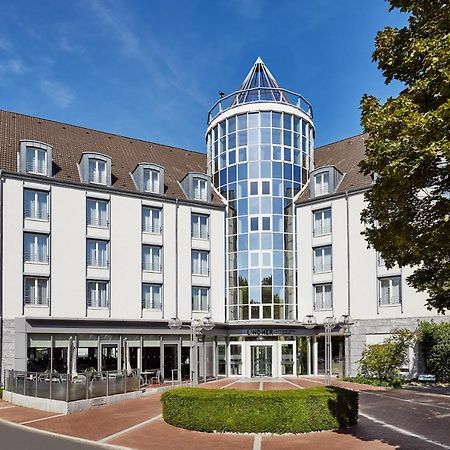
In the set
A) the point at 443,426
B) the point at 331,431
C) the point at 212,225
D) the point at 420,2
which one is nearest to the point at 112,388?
the point at 331,431

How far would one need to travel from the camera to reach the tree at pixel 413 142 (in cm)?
1140

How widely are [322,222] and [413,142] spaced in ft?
93.6

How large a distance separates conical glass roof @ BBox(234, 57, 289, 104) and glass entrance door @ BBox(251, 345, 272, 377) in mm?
16062

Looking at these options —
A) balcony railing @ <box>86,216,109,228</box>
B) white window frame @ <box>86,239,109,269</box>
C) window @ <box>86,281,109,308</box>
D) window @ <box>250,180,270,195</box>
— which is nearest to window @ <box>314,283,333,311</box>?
window @ <box>250,180,270,195</box>

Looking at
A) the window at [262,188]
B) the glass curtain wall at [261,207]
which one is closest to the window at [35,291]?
the glass curtain wall at [261,207]

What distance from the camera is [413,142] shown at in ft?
37.7

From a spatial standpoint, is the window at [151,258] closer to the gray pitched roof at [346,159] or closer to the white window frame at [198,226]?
the white window frame at [198,226]

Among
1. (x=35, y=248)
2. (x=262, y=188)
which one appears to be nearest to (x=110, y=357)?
(x=35, y=248)

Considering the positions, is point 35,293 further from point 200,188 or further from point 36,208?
point 200,188

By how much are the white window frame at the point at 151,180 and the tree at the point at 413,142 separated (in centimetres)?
2626

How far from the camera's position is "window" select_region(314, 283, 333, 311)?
39031 mm

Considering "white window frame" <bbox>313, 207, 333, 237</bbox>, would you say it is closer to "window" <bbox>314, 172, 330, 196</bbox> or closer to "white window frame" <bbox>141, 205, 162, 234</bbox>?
"window" <bbox>314, 172, 330, 196</bbox>

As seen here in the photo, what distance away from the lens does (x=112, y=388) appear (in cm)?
2659

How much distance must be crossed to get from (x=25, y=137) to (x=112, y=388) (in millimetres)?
17903
